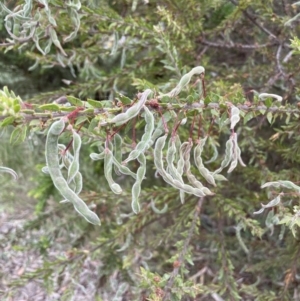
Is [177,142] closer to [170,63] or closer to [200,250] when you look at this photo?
[170,63]

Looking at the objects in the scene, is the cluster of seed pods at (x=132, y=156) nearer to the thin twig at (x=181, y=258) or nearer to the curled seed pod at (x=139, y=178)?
the curled seed pod at (x=139, y=178)

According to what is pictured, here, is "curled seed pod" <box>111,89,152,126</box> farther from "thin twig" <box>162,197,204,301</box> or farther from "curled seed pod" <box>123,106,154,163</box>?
"thin twig" <box>162,197,204,301</box>

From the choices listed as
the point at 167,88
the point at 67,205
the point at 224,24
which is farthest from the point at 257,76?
the point at 67,205

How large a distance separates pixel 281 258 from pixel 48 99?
2.06 feet

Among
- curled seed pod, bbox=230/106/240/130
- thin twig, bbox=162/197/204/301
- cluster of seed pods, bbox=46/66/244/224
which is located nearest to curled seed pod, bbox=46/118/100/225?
cluster of seed pods, bbox=46/66/244/224

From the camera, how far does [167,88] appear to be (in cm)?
90

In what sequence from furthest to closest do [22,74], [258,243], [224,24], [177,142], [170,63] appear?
[22,74] → [258,243] → [224,24] → [170,63] → [177,142]

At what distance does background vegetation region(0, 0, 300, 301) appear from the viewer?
0.74m

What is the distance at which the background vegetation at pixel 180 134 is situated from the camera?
737 millimetres

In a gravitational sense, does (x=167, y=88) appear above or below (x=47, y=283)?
above

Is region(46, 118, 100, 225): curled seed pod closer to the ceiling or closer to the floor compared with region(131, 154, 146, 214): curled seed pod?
closer to the ceiling

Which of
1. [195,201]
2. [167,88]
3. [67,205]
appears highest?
[167,88]

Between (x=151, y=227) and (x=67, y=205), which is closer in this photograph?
(x=67, y=205)

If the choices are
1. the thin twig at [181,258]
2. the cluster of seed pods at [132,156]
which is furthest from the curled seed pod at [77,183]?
the thin twig at [181,258]
